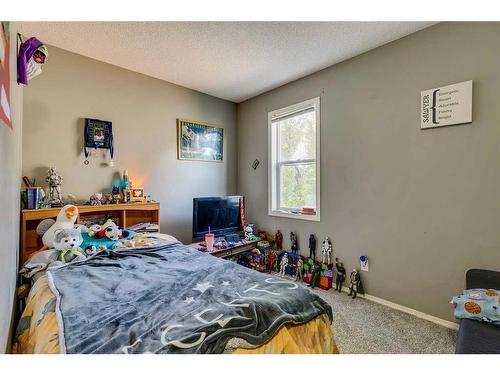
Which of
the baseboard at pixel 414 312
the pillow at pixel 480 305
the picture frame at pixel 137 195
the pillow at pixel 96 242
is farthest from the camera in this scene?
the picture frame at pixel 137 195

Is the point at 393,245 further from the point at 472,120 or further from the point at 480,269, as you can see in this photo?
the point at 472,120

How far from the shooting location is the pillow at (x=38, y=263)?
159 cm

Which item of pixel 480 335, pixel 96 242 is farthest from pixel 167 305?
pixel 480 335

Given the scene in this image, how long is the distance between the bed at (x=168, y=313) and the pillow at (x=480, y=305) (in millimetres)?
870

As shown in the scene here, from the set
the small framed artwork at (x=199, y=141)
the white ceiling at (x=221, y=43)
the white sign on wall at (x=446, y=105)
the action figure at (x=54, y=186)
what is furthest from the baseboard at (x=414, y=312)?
the action figure at (x=54, y=186)

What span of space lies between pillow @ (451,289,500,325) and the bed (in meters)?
0.87

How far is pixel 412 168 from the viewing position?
2021 millimetres

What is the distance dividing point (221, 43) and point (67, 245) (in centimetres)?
208

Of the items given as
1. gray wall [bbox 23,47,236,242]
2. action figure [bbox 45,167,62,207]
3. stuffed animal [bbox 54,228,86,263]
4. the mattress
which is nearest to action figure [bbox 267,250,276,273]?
gray wall [bbox 23,47,236,242]

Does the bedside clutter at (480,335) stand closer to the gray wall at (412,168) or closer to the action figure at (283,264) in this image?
the gray wall at (412,168)

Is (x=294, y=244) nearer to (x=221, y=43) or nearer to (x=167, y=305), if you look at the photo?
(x=167, y=305)

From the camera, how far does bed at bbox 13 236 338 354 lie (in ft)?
2.94
